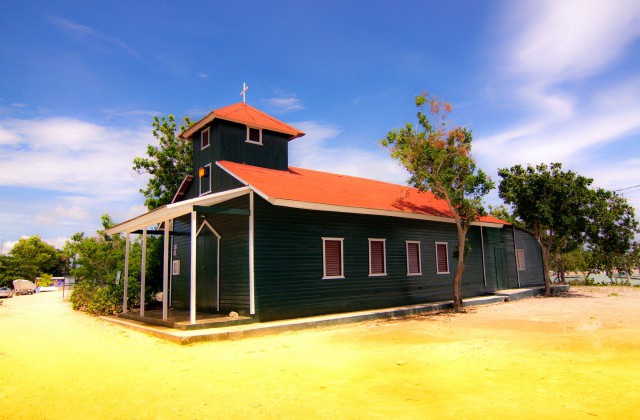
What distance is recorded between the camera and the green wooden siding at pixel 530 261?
933 inches

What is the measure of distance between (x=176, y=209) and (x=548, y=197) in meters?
16.9

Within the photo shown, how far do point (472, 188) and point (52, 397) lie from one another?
45.9 feet

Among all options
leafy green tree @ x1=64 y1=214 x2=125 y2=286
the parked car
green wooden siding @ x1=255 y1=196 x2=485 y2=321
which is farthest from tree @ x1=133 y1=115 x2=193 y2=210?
the parked car

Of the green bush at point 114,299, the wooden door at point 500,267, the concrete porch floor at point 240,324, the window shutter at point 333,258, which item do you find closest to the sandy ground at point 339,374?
the concrete porch floor at point 240,324

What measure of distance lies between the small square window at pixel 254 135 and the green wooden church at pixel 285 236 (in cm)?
4

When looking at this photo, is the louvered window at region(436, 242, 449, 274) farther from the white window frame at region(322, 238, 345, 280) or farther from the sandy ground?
the sandy ground

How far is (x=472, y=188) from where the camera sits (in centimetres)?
1552

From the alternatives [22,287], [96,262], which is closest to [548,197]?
[96,262]

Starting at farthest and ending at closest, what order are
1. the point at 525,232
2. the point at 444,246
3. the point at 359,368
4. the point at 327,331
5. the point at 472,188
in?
the point at 525,232 → the point at 444,246 → the point at 472,188 → the point at 327,331 → the point at 359,368

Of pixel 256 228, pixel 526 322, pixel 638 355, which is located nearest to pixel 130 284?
pixel 256 228

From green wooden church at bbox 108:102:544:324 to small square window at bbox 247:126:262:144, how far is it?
0.04 m

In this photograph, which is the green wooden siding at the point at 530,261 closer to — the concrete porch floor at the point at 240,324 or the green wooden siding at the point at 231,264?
the concrete porch floor at the point at 240,324

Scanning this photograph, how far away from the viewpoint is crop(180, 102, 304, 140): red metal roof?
1559 centimetres

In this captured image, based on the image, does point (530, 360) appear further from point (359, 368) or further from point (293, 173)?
point (293, 173)
